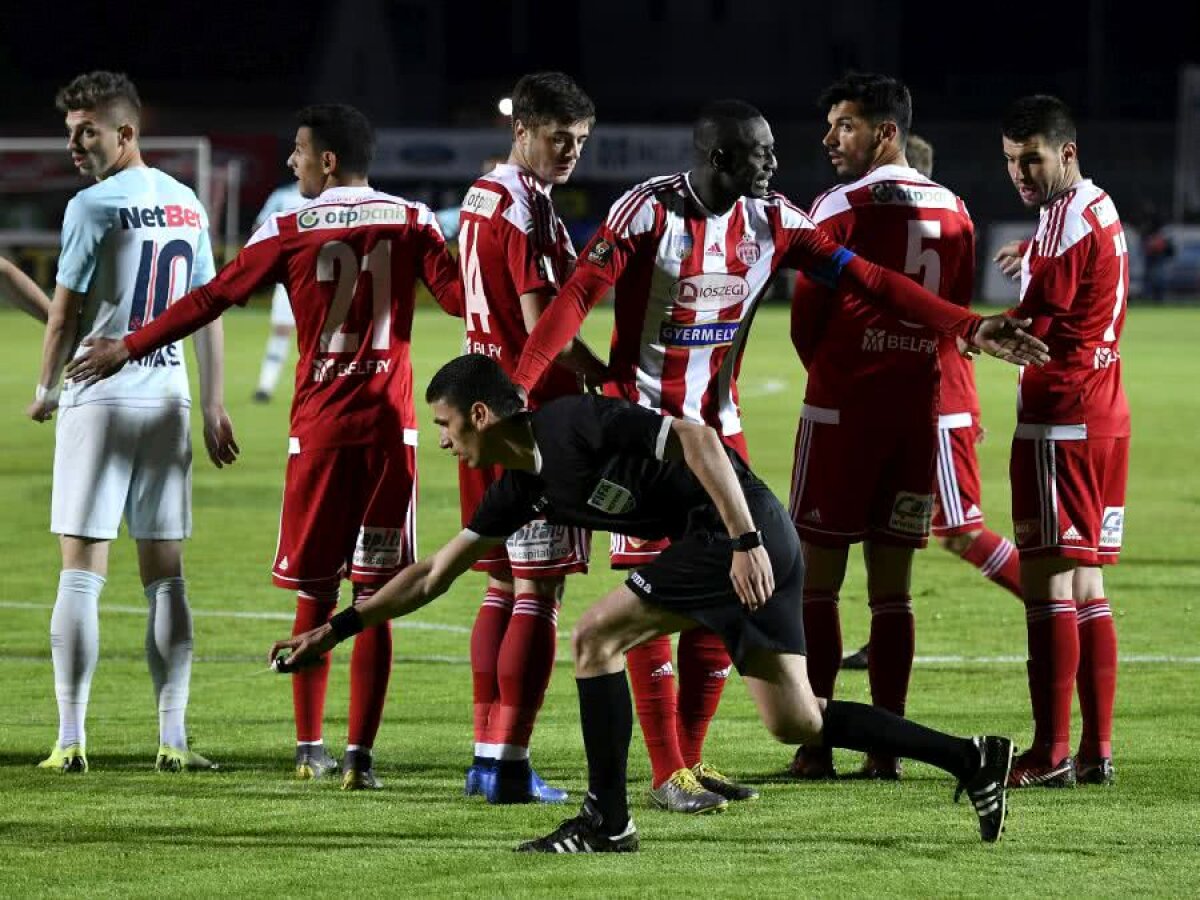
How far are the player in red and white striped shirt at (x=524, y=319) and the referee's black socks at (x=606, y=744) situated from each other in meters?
0.77

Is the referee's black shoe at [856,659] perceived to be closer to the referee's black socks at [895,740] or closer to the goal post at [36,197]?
the referee's black socks at [895,740]

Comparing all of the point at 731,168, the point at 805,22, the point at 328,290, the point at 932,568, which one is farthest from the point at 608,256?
the point at 805,22

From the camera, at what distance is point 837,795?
6.48m

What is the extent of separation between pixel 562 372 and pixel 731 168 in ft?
2.97

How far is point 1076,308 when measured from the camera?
6723mm

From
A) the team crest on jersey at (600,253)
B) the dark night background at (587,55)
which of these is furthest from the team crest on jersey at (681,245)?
the dark night background at (587,55)

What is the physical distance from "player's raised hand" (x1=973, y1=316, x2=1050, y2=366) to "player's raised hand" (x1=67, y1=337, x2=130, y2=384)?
2.55m

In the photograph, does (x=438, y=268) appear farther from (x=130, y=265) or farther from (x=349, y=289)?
(x=130, y=265)

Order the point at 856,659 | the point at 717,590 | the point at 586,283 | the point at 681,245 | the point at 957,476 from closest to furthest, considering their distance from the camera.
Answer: the point at 717,590 < the point at 586,283 < the point at 681,245 < the point at 957,476 < the point at 856,659

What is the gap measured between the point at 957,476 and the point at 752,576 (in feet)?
9.55

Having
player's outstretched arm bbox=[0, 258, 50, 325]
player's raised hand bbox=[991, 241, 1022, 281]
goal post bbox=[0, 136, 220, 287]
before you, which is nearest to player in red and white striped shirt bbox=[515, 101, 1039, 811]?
player's raised hand bbox=[991, 241, 1022, 281]

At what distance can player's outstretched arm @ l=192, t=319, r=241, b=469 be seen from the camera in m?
7.12

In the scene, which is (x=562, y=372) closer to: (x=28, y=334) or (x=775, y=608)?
(x=775, y=608)

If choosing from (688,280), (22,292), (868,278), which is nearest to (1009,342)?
(868,278)
